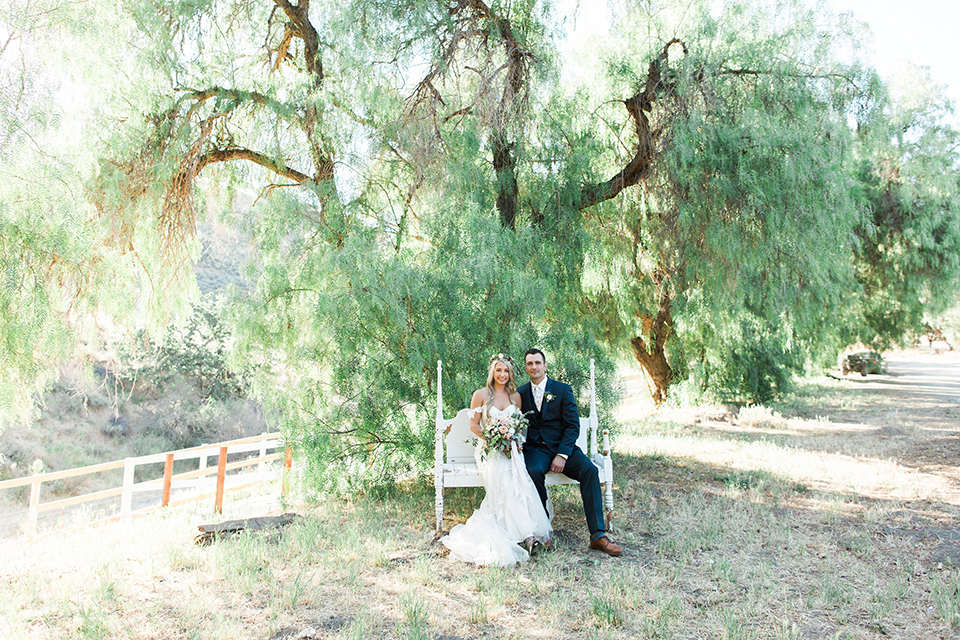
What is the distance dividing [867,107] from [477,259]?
4.40m

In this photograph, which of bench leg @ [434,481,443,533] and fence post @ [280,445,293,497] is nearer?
bench leg @ [434,481,443,533]

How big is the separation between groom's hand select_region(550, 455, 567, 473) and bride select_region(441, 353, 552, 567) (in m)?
0.22

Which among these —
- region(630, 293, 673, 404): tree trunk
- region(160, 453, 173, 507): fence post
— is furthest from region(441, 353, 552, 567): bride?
region(630, 293, 673, 404): tree trunk

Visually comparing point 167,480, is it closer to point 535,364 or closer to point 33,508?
point 33,508

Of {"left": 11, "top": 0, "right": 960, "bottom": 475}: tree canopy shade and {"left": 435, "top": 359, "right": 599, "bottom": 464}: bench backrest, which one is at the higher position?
{"left": 11, "top": 0, "right": 960, "bottom": 475}: tree canopy shade

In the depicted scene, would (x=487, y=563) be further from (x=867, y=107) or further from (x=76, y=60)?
(x=867, y=107)

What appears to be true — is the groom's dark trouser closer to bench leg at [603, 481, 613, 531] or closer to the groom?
the groom

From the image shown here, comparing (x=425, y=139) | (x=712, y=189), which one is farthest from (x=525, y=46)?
(x=712, y=189)

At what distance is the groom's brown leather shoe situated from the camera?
13.9 feet

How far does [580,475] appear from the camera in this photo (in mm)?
4637

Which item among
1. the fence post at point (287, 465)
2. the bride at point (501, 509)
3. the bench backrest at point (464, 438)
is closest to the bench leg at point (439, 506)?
the bride at point (501, 509)

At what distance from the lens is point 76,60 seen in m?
5.11

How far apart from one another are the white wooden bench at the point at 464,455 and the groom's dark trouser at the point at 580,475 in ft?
0.32

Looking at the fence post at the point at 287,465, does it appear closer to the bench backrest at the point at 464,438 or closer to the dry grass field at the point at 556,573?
the dry grass field at the point at 556,573
